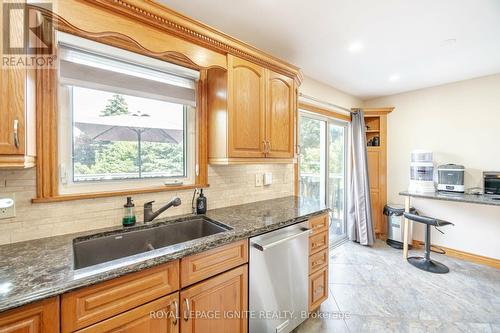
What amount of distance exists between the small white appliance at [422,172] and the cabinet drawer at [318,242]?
2014mm

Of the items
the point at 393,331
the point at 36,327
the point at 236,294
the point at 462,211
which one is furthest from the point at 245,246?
the point at 462,211

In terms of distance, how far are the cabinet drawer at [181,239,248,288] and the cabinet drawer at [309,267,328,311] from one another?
0.81 meters

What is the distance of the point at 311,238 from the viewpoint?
183 centimetres

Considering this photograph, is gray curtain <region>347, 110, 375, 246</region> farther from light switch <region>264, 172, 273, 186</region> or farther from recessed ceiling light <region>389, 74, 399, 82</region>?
light switch <region>264, 172, 273, 186</region>

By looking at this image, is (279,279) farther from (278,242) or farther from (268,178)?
(268,178)

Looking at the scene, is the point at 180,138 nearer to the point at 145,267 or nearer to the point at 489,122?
the point at 145,267

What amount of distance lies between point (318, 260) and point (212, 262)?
1.08 meters

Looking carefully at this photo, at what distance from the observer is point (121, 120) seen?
1.57 m

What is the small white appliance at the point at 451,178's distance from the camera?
9.63ft

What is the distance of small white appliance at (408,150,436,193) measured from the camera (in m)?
3.07

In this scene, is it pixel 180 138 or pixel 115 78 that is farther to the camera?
pixel 180 138

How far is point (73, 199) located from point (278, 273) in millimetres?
1394

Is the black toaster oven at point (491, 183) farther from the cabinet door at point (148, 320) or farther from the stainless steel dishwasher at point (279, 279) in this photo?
the cabinet door at point (148, 320)

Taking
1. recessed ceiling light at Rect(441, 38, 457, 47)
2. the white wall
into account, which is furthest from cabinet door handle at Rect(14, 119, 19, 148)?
the white wall
